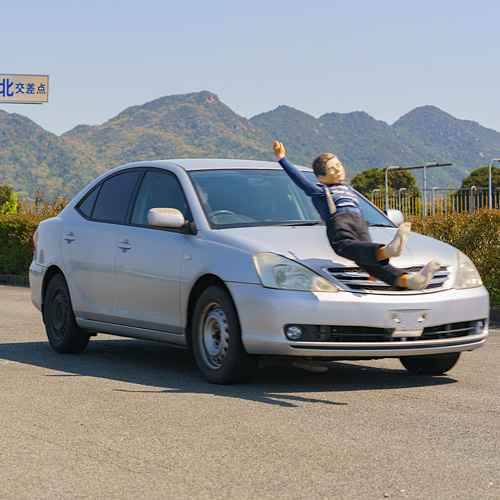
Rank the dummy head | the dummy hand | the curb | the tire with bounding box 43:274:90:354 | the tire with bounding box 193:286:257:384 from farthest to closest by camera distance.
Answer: the curb < the tire with bounding box 43:274:90:354 < the dummy hand < the dummy head < the tire with bounding box 193:286:257:384

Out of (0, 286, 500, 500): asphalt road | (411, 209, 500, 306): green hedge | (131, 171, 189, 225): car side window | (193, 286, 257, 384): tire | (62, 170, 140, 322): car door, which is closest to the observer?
(0, 286, 500, 500): asphalt road

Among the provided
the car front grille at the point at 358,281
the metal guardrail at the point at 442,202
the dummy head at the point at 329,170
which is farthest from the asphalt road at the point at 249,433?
the metal guardrail at the point at 442,202

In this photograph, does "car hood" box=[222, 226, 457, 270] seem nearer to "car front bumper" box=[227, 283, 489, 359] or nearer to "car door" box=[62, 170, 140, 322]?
"car front bumper" box=[227, 283, 489, 359]

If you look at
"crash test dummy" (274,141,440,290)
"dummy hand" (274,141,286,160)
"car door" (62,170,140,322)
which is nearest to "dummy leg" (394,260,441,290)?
"crash test dummy" (274,141,440,290)

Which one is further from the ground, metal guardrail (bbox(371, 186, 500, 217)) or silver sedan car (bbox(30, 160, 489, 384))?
metal guardrail (bbox(371, 186, 500, 217))

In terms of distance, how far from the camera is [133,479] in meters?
4.60

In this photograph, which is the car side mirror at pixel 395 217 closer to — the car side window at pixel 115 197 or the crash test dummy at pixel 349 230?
the crash test dummy at pixel 349 230

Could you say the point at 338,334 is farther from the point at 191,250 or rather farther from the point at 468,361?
the point at 468,361

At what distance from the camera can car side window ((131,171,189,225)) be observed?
8.06 m

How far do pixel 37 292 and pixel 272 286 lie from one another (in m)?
3.77

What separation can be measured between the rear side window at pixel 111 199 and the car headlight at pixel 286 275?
215cm

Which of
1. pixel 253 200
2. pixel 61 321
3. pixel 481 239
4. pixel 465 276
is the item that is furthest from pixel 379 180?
pixel 465 276

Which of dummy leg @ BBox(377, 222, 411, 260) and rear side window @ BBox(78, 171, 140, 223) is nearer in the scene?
dummy leg @ BBox(377, 222, 411, 260)

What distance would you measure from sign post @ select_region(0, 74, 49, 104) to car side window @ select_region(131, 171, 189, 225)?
1670 inches
